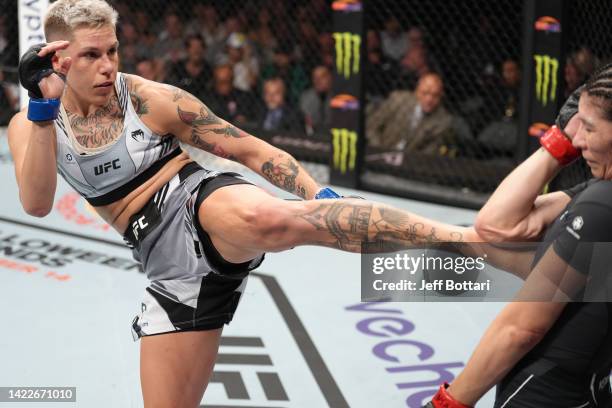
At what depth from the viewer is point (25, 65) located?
2098mm

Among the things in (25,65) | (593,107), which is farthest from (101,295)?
(593,107)

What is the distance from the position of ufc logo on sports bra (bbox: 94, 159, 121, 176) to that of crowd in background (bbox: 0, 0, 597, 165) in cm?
297

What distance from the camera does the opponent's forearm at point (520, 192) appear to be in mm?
1821

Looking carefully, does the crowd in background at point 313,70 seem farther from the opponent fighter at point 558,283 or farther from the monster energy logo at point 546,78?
the opponent fighter at point 558,283

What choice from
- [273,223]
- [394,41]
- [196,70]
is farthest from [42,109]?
[196,70]

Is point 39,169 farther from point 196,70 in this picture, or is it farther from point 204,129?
point 196,70

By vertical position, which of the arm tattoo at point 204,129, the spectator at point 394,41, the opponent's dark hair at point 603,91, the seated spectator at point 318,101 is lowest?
the seated spectator at point 318,101

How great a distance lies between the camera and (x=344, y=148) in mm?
5379

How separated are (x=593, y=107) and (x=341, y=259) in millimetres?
2794

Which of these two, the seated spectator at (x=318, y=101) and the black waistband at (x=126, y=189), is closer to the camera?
the black waistband at (x=126, y=189)

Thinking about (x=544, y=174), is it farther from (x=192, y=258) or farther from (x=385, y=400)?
(x=385, y=400)

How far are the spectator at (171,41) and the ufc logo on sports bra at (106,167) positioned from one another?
4.42m

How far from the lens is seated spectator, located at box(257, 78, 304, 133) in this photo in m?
5.91

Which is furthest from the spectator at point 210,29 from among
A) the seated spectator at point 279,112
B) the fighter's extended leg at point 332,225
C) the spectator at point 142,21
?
the fighter's extended leg at point 332,225
